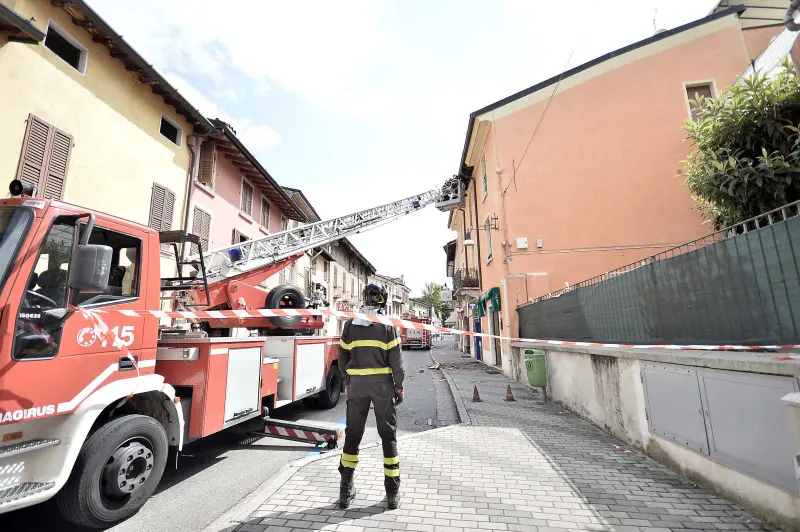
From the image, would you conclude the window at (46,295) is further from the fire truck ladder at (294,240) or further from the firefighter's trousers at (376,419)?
the fire truck ladder at (294,240)

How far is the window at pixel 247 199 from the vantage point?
14.9 m

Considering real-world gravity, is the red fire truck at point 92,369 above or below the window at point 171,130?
below

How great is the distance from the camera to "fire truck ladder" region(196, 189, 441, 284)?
32.2 feet

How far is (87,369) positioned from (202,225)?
991 centimetres

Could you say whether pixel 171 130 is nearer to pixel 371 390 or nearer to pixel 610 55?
pixel 371 390

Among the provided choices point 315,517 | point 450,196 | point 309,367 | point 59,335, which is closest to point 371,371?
point 315,517

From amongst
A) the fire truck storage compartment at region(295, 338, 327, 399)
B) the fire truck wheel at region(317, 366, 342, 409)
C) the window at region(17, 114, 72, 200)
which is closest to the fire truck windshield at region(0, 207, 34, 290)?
the fire truck storage compartment at region(295, 338, 327, 399)

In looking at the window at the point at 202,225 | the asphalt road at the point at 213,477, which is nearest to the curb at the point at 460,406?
the asphalt road at the point at 213,477

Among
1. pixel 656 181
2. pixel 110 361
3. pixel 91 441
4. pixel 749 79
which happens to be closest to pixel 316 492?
pixel 91 441

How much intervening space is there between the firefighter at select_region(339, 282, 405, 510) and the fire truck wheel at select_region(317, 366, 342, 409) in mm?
4391

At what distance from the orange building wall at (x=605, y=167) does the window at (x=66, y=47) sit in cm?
1188

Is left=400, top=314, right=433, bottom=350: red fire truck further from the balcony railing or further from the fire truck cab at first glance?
the fire truck cab

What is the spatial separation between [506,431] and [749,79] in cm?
673

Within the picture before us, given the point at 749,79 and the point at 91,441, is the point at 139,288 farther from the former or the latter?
the point at 749,79
